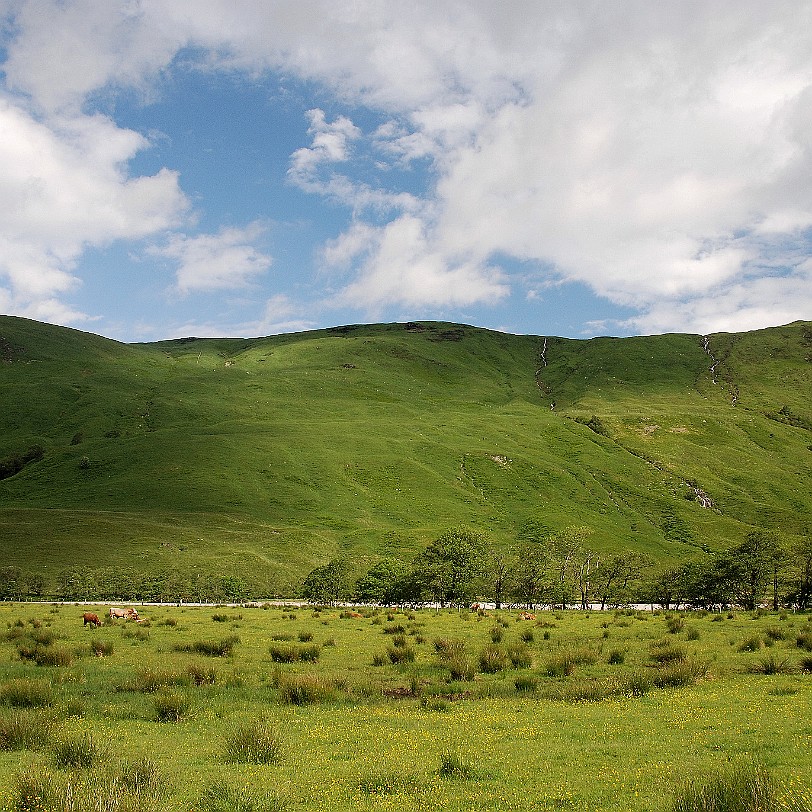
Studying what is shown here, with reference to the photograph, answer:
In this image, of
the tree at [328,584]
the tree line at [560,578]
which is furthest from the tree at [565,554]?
the tree at [328,584]

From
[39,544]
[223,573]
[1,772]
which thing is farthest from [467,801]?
[39,544]

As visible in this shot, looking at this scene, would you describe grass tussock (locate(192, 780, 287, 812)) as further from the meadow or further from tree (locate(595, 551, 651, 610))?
tree (locate(595, 551, 651, 610))

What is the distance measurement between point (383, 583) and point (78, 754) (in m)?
101

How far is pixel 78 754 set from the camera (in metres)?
12.3

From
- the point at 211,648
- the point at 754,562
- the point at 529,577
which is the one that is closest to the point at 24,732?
the point at 211,648

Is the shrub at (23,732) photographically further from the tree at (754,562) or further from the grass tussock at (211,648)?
the tree at (754,562)

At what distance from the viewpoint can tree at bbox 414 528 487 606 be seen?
309 ft

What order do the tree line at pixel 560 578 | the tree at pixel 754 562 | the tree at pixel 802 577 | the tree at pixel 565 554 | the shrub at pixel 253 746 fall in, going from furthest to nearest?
the tree at pixel 565 554 → the tree line at pixel 560 578 → the tree at pixel 754 562 → the tree at pixel 802 577 → the shrub at pixel 253 746

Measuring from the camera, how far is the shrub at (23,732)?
13781mm

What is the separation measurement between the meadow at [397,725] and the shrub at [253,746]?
0.14 ft

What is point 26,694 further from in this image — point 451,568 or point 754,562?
→ point 754,562

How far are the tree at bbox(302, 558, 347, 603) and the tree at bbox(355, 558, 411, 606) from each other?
4795 millimetres

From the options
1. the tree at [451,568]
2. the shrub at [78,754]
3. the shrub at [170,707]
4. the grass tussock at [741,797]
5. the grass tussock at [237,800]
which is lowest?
the tree at [451,568]

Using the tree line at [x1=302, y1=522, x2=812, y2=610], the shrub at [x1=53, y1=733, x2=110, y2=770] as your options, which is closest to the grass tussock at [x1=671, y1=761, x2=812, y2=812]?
the shrub at [x1=53, y1=733, x2=110, y2=770]
